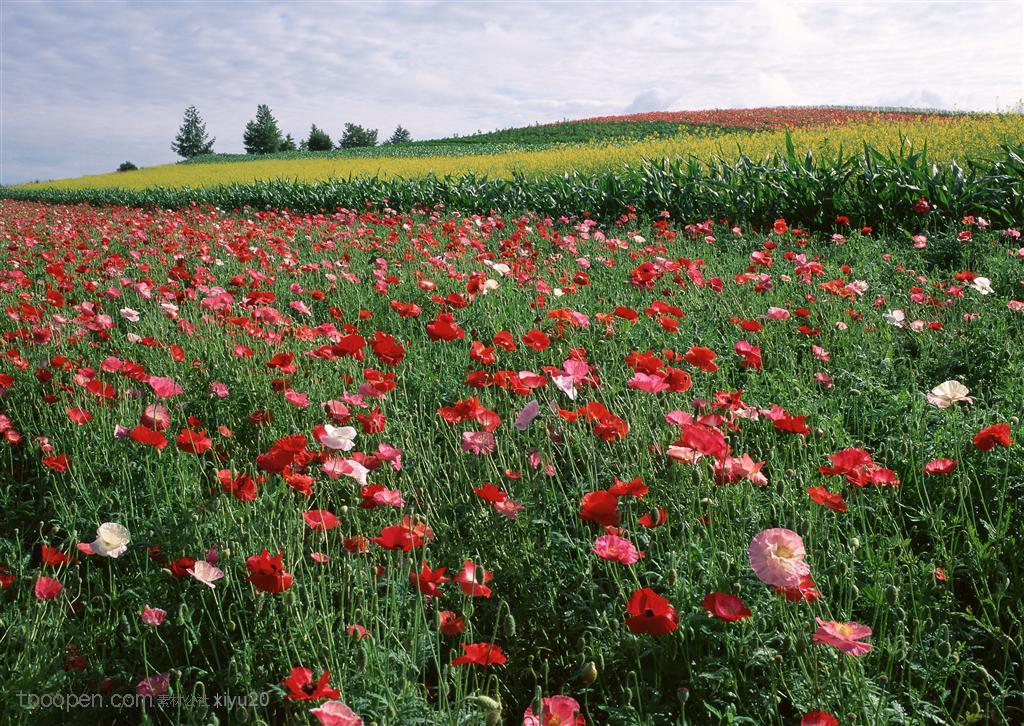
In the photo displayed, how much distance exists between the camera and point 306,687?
1.41 meters

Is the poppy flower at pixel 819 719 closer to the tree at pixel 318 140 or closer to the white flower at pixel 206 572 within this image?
the white flower at pixel 206 572

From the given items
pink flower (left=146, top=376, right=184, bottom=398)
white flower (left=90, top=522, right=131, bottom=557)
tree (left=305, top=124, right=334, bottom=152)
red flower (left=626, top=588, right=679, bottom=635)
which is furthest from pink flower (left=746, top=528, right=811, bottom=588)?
tree (left=305, top=124, right=334, bottom=152)

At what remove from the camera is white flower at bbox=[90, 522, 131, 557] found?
179cm

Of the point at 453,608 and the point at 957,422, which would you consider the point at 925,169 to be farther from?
the point at 453,608

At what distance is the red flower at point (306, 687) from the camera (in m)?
1.28

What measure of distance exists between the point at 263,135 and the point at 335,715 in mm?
68063

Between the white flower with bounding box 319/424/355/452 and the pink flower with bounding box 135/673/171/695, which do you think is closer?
the pink flower with bounding box 135/673/171/695

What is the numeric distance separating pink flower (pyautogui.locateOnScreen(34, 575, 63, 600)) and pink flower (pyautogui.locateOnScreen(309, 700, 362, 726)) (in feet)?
3.26

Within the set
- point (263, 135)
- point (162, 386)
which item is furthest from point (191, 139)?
point (162, 386)

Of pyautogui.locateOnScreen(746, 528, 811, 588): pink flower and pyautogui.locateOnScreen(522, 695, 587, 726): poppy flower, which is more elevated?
pyautogui.locateOnScreen(746, 528, 811, 588): pink flower

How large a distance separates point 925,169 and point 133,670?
7825mm

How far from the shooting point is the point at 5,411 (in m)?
3.24

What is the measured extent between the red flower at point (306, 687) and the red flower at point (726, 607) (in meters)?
0.71

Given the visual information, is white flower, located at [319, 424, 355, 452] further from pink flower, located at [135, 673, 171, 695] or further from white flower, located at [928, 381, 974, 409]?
white flower, located at [928, 381, 974, 409]
